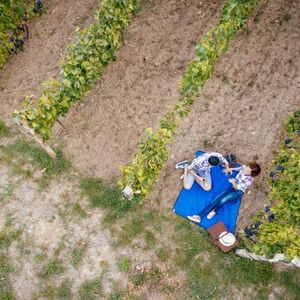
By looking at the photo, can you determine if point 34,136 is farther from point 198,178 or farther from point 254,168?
point 254,168

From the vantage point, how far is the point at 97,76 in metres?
8.90

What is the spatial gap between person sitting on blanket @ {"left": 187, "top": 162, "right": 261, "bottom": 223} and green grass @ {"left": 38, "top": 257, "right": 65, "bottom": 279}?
2.77 metres

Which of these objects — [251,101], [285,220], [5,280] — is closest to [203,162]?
[285,220]

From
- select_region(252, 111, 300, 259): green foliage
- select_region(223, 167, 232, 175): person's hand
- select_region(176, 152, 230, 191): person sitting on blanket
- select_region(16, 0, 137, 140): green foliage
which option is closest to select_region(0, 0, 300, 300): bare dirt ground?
select_region(176, 152, 230, 191): person sitting on blanket

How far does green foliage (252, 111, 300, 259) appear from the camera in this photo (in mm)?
6188

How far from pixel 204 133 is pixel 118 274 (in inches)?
142

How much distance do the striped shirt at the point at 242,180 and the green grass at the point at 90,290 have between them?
3.44 metres

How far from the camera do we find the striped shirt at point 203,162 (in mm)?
7977

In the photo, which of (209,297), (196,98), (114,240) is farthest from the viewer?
(196,98)

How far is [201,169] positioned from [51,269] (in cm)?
361

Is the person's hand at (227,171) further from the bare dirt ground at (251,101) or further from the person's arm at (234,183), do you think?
the bare dirt ground at (251,101)

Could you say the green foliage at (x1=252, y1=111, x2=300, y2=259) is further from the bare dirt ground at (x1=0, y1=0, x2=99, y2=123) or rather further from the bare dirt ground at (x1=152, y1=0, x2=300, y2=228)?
the bare dirt ground at (x1=0, y1=0, x2=99, y2=123)

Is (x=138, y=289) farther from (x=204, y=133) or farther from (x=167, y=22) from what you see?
(x=167, y=22)

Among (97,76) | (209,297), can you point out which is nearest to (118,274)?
(209,297)
